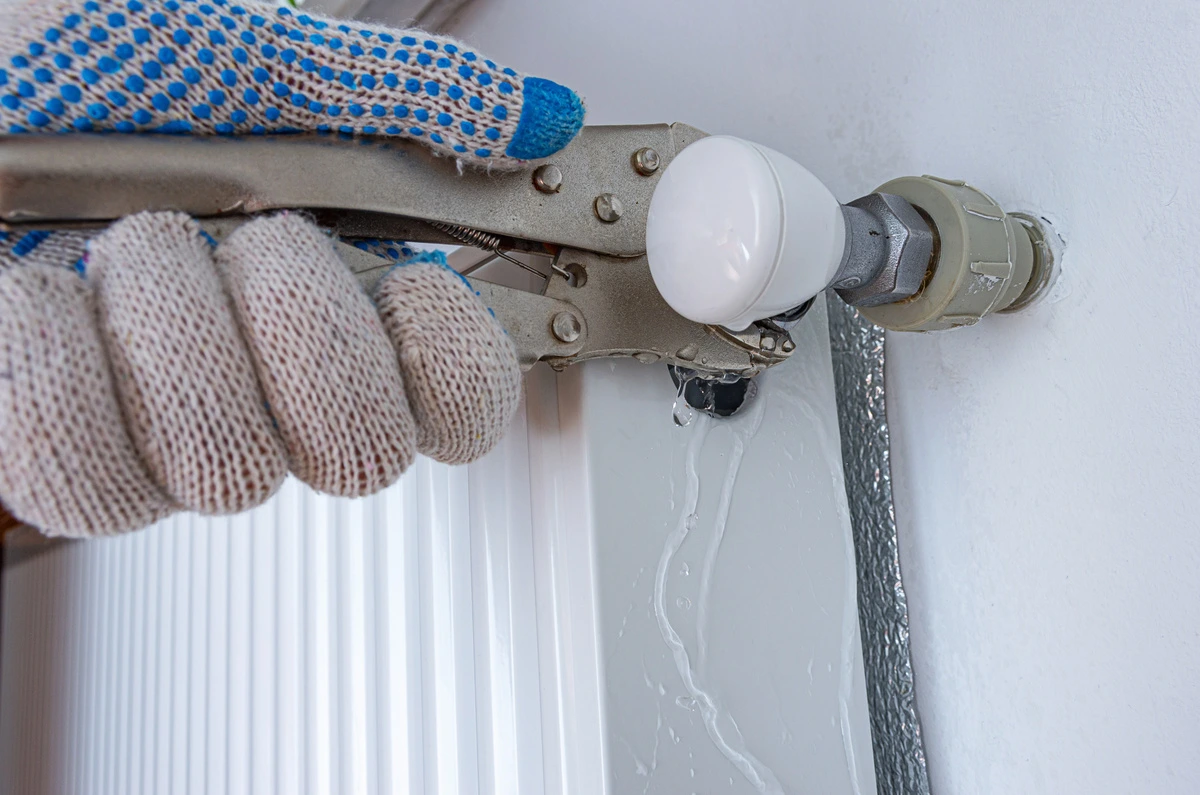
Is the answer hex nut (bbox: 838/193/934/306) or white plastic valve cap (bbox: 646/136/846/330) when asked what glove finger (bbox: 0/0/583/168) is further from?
hex nut (bbox: 838/193/934/306)

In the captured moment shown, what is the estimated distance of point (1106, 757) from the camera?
440mm

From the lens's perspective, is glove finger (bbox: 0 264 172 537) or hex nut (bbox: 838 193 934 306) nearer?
glove finger (bbox: 0 264 172 537)

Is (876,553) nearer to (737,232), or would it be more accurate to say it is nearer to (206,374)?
(737,232)

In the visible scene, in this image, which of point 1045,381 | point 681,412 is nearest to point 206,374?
point 681,412

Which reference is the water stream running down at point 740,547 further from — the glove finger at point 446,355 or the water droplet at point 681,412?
the glove finger at point 446,355

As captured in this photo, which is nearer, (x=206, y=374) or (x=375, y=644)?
(x=206, y=374)

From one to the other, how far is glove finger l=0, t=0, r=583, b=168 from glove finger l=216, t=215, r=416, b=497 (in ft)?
0.21

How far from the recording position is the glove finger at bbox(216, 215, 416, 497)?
0.28 metres

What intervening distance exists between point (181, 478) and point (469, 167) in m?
0.19

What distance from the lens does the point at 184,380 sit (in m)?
0.27

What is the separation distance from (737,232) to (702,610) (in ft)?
0.69

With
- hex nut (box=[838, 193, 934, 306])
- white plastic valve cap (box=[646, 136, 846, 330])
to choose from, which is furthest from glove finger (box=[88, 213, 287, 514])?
hex nut (box=[838, 193, 934, 306])

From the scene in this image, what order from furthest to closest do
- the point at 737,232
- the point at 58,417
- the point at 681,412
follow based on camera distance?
the point at 681,412, the point at 737,232, the point at 58,417

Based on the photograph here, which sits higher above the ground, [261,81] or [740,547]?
[261,81]
